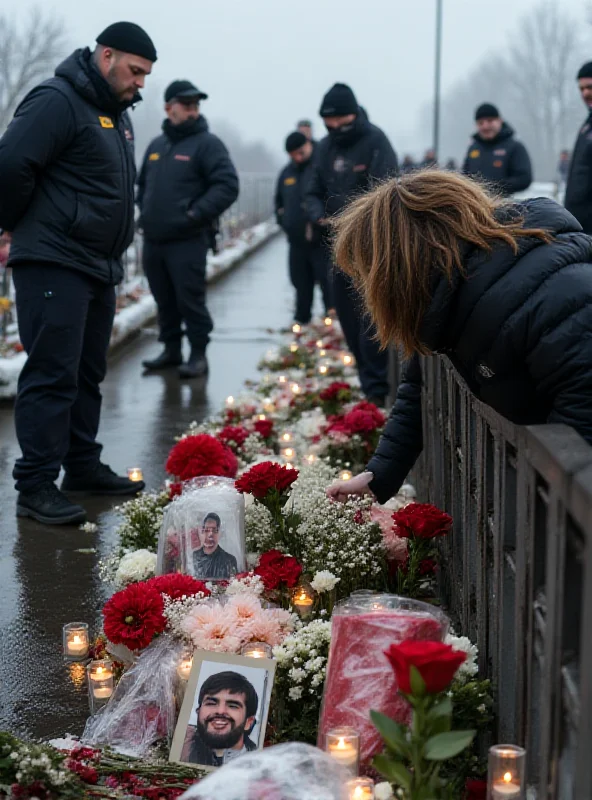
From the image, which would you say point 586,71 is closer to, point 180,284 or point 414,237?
point 180,284

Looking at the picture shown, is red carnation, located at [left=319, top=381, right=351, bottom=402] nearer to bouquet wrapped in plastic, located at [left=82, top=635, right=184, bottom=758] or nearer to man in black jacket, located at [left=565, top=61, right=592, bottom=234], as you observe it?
man in black jacket, located at [left=565, top=61, right=592, bottom=234]

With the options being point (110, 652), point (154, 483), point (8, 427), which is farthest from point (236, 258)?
point (110, 652)

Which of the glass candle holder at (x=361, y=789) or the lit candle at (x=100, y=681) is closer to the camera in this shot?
the glass candle holder at (x=361, y=789)

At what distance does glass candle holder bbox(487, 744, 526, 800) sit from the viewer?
2582mm

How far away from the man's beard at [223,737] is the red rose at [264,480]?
1214 mm

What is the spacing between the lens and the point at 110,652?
386 cm

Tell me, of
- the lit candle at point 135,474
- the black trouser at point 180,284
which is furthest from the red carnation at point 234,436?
the black trouser at point 180,284

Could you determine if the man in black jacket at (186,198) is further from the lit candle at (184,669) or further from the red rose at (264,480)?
the lit candle at (184,669)

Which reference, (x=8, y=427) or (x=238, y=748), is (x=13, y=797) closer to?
(x=238, y=748)

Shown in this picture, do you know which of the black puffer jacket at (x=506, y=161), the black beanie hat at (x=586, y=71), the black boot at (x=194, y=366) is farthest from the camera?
the black puffer jacket at (x=506, y=161)

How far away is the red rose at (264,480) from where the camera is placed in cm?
420

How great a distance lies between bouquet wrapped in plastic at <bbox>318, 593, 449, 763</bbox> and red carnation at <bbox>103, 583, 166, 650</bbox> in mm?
722

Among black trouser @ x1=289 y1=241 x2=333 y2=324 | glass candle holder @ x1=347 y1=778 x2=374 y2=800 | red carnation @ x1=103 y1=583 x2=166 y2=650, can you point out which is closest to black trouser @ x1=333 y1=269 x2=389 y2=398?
black trouser @ x1=289 y1=241 x2=333 y2=324

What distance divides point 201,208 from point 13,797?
7026 millimetres
